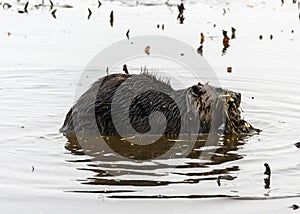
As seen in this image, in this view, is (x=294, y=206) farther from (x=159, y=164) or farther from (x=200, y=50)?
(x=200, y=50)

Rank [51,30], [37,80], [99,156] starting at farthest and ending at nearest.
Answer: [51,30], [37,80], [99,156]

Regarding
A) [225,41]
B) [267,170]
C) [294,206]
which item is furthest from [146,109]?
[225,41]

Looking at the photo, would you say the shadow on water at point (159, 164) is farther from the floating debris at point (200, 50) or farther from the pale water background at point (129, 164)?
the floating debris at point (200, 50)

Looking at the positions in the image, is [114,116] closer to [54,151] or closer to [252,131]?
[54,151]

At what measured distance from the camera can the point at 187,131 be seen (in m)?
7.30

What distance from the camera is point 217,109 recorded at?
727cm

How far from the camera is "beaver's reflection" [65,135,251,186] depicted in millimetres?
5734

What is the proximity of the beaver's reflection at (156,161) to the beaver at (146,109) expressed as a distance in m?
0.13

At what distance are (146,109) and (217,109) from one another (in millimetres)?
776

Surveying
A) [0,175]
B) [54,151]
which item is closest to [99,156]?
[54,151]

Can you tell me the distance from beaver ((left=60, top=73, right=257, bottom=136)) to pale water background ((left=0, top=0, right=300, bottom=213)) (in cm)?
34

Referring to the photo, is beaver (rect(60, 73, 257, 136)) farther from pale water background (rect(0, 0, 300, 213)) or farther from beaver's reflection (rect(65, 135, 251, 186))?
pale water background (rect(0, 0, 300, 213))

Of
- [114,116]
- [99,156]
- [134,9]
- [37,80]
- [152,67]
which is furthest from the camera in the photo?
[134,9]

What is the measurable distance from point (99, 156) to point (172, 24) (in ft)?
28.2
